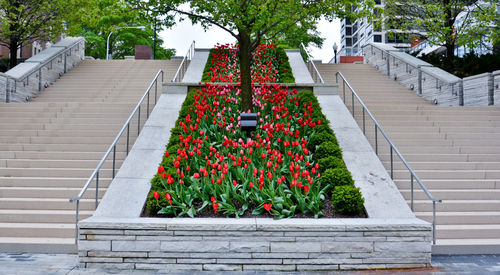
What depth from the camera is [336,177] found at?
6027 mm

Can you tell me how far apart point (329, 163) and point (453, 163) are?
129 inches

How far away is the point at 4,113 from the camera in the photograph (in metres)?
10.3

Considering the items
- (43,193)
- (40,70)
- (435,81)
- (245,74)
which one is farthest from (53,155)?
(435,81)

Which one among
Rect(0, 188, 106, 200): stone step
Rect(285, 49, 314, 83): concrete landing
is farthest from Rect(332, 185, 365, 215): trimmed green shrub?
Rect(285, 49, 314, 83): concrete landing

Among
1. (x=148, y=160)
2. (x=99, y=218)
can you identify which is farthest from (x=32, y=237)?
(x=148, y=160)

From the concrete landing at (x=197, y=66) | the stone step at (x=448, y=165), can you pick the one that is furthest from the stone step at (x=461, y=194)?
the concrete landing at (x=197, y=66)

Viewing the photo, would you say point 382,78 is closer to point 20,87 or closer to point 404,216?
point 404,216

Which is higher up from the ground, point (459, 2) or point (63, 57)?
point (459, 2)

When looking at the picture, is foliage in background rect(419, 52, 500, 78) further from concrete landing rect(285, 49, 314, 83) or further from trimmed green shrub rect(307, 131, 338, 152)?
trimmed green shrub rect(307, 131, 338, 152)

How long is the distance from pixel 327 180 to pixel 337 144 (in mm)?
1578

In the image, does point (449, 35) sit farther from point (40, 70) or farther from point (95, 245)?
point (40, 70)

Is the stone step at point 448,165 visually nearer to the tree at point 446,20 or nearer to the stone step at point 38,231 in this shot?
the stone step at point 38,231

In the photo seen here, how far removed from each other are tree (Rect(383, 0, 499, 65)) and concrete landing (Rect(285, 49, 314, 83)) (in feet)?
15.4

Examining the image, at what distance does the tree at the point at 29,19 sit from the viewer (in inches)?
608
